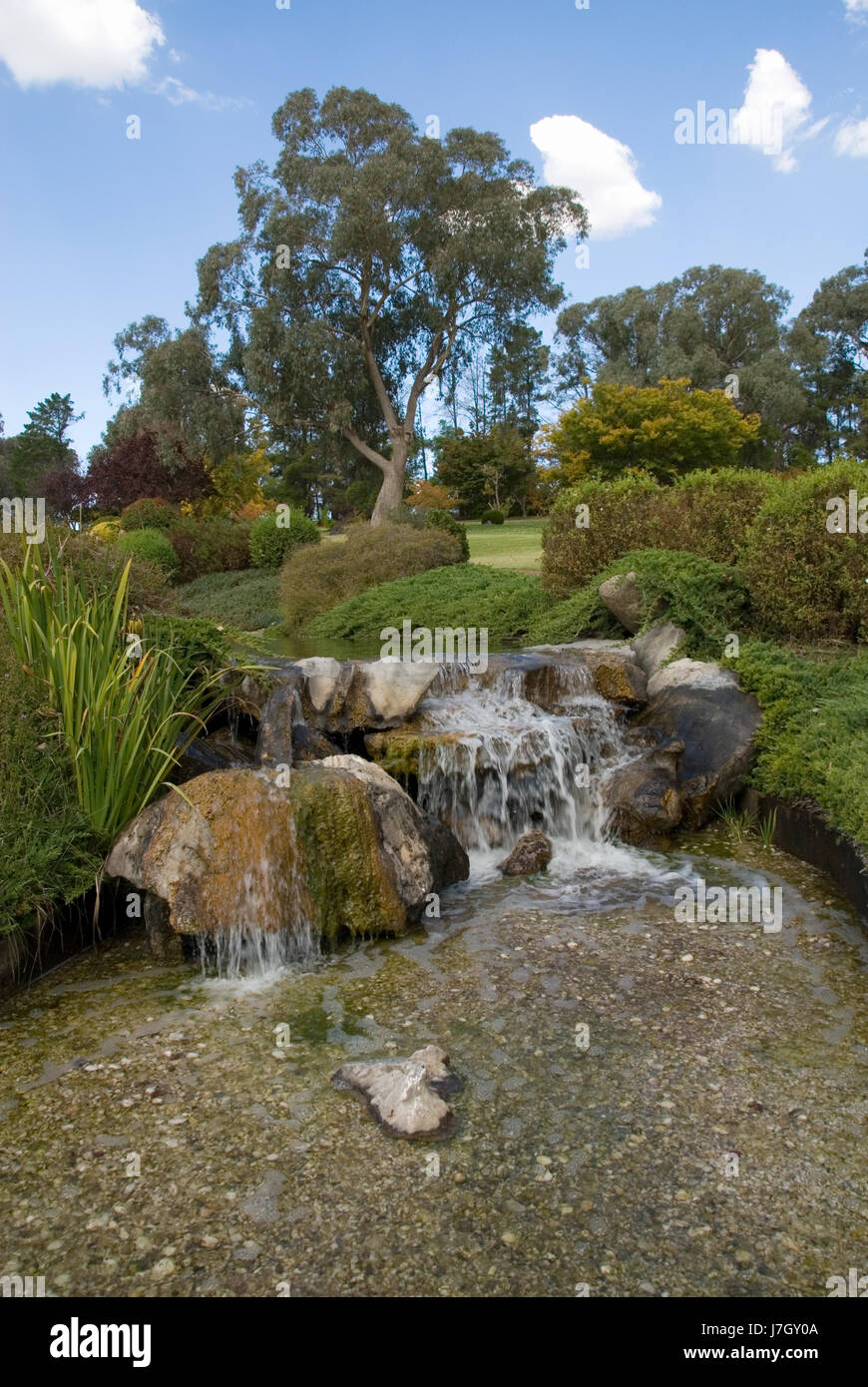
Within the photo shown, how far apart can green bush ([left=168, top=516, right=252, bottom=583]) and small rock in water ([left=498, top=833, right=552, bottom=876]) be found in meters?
21.3

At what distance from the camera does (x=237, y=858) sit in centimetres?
520

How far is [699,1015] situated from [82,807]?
355 cm

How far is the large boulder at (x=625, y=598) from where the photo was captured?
10281 mm

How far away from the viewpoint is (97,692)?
216 inches

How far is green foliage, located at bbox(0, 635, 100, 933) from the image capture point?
4840 millimetres

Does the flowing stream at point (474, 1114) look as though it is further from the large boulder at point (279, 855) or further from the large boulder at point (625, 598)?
the large boulder at point (625, 598)

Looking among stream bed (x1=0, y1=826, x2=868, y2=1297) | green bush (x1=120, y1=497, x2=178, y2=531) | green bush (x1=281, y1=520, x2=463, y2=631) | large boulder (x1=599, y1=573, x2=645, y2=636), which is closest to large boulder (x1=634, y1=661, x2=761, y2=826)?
large boulder (x1=599, y1=573, x2=645, y2=636)

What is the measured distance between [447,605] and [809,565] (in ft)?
20.3

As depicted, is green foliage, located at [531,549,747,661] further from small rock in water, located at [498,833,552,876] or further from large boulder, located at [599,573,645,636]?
small rock in water, located at [498,833,552,876]

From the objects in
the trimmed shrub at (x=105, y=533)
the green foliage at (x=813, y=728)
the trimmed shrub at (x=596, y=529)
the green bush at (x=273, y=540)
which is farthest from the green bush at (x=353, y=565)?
the green foliage at (x=813, y=728)

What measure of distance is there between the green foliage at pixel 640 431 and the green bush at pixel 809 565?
22608 mm

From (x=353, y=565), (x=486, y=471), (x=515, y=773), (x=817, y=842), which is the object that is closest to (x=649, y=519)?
(x=515, y=773)

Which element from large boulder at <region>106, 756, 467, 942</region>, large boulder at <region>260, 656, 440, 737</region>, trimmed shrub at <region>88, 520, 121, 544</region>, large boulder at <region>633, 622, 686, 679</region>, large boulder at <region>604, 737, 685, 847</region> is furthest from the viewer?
large boulder at <region>633, 622, 686, 679</region>

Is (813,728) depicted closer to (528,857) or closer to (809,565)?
(528,857)
